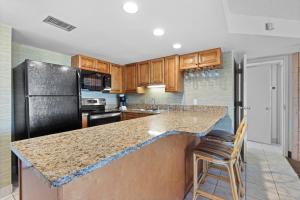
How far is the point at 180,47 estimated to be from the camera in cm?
291

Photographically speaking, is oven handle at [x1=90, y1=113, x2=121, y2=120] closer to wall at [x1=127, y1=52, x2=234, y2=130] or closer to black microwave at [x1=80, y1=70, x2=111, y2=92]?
black microwave at [x1=80, y1=70, x2=111, y2=92]

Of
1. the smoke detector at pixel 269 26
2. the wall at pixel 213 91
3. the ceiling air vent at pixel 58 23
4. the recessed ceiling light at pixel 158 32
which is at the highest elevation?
the smoke detector at pixel 269 26

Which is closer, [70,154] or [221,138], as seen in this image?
[70,154]

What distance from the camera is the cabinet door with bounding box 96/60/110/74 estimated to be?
3.72 m

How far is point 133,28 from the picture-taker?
2127mm

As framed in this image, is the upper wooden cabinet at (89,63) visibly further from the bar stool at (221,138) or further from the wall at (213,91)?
the bar stool at (221,138)

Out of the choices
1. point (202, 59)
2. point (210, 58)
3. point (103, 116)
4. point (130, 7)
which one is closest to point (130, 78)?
point (103, 116)

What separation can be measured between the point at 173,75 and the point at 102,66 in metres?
1.74

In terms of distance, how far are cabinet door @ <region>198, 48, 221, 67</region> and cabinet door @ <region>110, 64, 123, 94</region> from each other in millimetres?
2191

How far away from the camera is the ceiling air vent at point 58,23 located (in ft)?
6.18

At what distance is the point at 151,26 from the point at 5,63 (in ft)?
6.32

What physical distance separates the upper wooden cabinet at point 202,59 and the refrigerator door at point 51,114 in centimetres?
223

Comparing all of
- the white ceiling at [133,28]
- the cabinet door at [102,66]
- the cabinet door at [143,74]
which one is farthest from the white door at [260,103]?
the cabinet door at [102,66]

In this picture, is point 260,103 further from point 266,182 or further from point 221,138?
point 221,138
